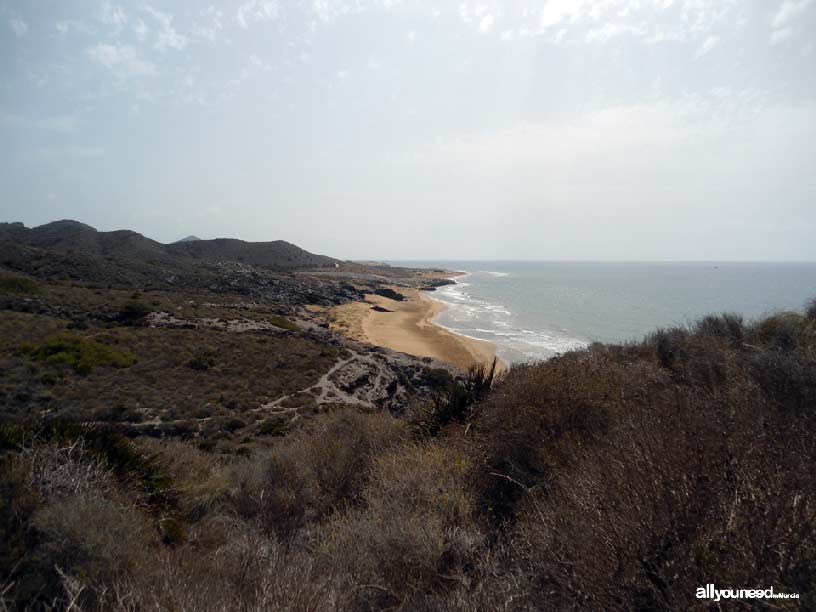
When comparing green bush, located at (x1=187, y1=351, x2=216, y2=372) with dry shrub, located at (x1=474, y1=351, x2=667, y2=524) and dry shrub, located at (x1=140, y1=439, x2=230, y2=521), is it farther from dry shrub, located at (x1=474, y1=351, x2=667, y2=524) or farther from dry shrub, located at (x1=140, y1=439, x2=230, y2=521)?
dry shrub, located at (x1=474, y1=351, x2=667, y2=524)

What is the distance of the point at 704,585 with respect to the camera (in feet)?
7.06

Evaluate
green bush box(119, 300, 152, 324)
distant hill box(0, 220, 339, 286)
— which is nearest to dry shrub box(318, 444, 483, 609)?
green bush box(119, 300, 152, 324)

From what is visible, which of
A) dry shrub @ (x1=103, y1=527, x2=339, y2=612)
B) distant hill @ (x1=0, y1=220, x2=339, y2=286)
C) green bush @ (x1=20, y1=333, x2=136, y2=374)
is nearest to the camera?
dry shrub @ (x1=103, y1=527, x2=339, y2=612)

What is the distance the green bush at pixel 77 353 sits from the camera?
16609mm

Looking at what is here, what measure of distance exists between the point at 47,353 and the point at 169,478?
17.4 meters

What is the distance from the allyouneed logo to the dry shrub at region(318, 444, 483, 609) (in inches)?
61.9

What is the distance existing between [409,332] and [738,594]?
38.3 meters

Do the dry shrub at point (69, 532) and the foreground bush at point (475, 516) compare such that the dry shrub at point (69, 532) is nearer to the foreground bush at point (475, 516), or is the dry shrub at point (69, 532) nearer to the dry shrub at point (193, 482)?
the foreground bush at point (475, 516)

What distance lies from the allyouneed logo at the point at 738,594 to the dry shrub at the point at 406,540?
1573 mm

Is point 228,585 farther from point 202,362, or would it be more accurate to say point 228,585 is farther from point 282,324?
point 282,324

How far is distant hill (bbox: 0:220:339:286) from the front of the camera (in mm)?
42469

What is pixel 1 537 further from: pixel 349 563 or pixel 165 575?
pixel 349 563

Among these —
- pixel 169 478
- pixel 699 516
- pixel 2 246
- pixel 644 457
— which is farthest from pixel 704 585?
pixel 2 246

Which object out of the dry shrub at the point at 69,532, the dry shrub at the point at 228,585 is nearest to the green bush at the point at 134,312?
the dry shrub at the point at 69,532
